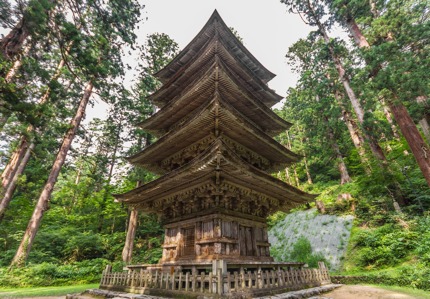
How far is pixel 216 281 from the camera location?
570 centimetres

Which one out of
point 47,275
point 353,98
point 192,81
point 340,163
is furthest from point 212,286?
point 340,163

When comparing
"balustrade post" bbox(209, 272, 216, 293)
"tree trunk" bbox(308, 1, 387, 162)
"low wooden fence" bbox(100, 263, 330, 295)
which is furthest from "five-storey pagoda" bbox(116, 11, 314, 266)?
"tree trunk" bbox(308, 1, 387, 162)

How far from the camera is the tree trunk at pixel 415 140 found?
34.9 feet

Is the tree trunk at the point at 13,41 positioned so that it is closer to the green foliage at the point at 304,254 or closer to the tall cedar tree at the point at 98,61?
the tall cedar tree at the point at 98,61

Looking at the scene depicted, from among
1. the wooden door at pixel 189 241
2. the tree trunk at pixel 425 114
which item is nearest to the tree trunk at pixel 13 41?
the wooden door at pixel 189 241

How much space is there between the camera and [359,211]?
1589 centimetres

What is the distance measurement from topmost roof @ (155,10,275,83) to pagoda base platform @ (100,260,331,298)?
34.4 ft

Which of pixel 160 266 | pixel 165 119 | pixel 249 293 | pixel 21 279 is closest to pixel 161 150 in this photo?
pixel 165 119

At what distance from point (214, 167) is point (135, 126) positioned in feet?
25.5

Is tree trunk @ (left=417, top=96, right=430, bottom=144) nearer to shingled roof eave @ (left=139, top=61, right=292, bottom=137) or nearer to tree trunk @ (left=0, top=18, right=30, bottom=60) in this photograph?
shingled roof eave @ (left=139, top=61, right=292, bottom=137)

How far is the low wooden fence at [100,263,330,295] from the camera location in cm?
579

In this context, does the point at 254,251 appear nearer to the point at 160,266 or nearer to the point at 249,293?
the point at 249,293

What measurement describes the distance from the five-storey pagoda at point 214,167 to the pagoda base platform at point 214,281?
745 millimetres

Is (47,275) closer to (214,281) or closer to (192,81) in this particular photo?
(214,281)
